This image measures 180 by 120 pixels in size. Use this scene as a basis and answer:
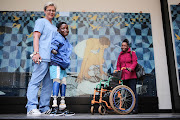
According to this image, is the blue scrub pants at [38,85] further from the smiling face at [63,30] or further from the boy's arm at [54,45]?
the smiling face at [63,30]

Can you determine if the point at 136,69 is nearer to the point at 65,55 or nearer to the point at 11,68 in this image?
the point at 65,55

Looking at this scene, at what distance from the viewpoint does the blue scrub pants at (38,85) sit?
2.29 metres

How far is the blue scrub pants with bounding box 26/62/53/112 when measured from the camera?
2293 millimetres

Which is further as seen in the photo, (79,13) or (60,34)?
(79,13)

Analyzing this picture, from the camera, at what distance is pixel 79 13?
4266 mm

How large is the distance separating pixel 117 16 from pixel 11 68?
2.56 meters

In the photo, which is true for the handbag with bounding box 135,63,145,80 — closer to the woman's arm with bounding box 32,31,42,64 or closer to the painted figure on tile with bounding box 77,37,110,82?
the painted figure on tile with bounding box 77,37,110,82

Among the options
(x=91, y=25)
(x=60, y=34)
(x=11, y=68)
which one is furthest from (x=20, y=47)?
(x=60, y=34)

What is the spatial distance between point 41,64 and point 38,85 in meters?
0.27

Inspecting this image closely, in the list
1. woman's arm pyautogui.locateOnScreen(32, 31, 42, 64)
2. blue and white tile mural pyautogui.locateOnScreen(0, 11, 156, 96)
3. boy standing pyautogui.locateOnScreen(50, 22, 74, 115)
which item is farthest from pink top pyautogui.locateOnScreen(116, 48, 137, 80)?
woman's arm pyautogui.locateOnScreen(32, 31, 42, 64)

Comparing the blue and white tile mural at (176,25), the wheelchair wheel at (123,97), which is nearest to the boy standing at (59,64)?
the wheelchair wheel at (123,97)

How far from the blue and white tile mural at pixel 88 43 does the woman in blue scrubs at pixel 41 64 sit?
4.58 ft

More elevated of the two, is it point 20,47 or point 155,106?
point 20,47

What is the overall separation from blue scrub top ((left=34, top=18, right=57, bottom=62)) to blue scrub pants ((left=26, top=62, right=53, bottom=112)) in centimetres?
12
